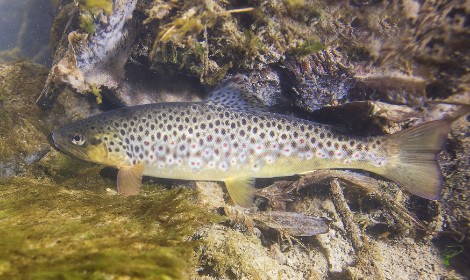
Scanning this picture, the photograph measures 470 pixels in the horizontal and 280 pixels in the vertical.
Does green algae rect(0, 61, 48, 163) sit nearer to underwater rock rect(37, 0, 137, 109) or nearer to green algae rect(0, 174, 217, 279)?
underwater rock rect(37, 0, 137, 109)

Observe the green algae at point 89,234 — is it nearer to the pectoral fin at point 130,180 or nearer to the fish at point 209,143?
the pectoral fin at point 130,180

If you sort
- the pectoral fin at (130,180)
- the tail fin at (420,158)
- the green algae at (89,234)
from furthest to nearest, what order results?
1. the pectoral fin at (130,180)
2. the tail fin at (420,158)
3. the green algae at (89,234)

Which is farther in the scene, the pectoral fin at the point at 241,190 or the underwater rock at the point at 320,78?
the pectoral fin at the point at 241,190

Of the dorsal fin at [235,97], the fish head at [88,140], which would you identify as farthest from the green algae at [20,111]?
the dorsal fin at [235,97]

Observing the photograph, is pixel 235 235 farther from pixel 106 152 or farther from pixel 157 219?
pixel 106 152

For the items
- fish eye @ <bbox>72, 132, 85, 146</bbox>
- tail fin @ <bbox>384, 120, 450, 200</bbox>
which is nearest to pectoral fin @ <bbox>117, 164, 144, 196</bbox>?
fish eye @ <bbox>72, 132, 85, 146</bbox>

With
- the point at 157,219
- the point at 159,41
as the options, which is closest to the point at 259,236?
the point at 157,219
